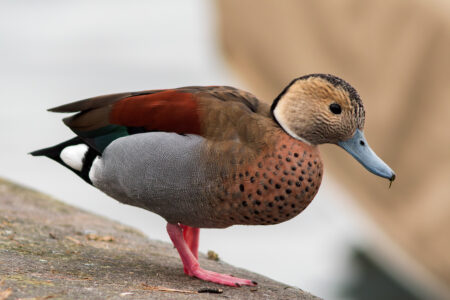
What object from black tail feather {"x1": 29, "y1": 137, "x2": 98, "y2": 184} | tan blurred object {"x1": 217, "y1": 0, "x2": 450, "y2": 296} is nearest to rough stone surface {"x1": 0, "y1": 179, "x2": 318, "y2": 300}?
black tail feather {"x1": 29, "y1": 137, "x2": 98, "y2": 184}

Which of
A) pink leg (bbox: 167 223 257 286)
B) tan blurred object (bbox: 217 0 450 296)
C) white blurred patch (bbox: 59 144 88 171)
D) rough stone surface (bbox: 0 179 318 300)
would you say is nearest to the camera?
rough stone surface (bbox: 0 179 318 300)

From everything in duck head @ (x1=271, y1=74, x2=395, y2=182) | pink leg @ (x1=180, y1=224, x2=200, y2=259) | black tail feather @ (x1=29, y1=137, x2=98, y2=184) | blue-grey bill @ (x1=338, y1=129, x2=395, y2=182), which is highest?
duck head @ (x1=271, y1=74, x2=395, y2=182)

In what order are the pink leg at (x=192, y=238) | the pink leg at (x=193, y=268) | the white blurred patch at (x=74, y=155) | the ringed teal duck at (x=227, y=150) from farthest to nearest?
the pink leg at (x=192, y=238)
the white blurred patch at (x=74, y=155)
the pink leg at (x=193, y=268)
the ringed teal duck at (x=227, y=150)

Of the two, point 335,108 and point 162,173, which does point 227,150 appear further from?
point 335,108

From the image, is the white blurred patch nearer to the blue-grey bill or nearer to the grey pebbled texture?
the grey pebbled texture

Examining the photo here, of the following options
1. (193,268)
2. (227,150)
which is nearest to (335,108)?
(227,150)

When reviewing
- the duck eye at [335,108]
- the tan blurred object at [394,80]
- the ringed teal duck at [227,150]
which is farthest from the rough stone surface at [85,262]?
the tan blurred object at [394,80]

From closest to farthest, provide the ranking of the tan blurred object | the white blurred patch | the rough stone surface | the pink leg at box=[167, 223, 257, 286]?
the rough stone surface → the pink leg at box=[167, 223, 257, 286] → the white blurred patch → the tan blurred object

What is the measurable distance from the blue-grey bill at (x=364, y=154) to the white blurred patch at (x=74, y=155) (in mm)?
1234

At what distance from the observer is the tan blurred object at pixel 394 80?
21.5ft

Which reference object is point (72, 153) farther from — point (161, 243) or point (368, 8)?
point (368, 8)

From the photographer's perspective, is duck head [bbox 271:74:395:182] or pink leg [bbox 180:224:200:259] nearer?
duck head [bbox 271:74:395:182]

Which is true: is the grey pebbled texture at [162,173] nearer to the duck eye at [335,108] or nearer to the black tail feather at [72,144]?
the black tail feather at [72,144]

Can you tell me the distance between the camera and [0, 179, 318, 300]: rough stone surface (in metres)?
2.60
